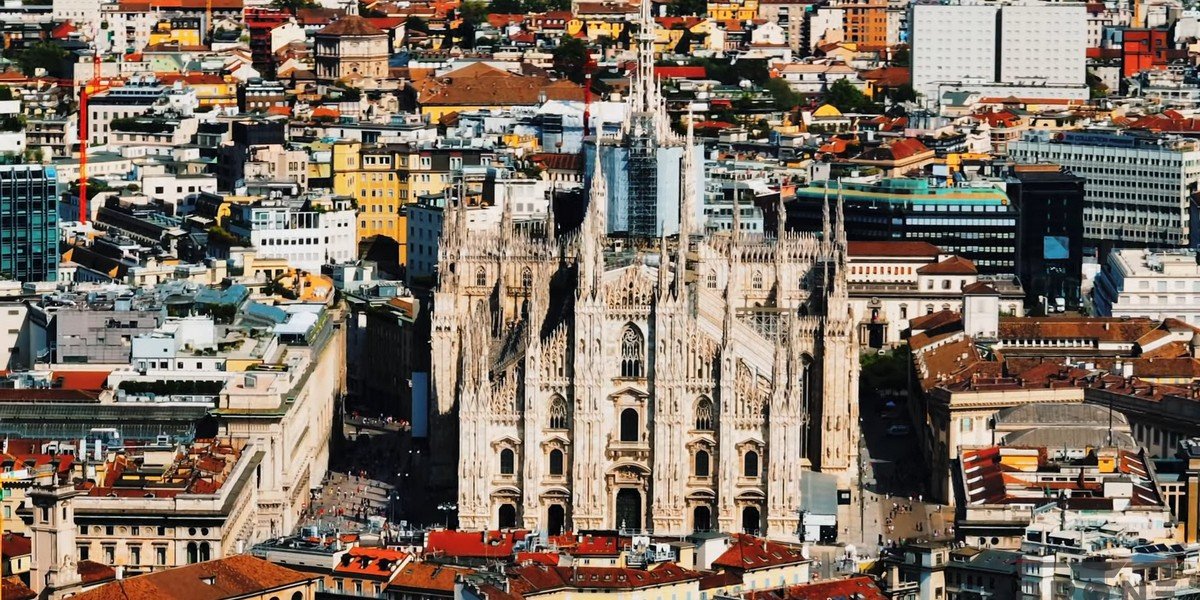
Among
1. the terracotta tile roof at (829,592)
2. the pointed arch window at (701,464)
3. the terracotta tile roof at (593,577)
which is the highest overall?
the pointed arch window at (701,464)

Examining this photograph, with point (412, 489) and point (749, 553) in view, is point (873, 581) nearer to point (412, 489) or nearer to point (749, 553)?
point (749, 553)

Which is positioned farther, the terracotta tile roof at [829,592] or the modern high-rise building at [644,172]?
the modern high-rise building at [644,172]

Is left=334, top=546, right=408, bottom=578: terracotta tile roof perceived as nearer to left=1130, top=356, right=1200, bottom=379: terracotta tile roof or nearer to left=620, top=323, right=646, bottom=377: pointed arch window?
left=620, top=323, right=646, bottom=377: pointed arch window

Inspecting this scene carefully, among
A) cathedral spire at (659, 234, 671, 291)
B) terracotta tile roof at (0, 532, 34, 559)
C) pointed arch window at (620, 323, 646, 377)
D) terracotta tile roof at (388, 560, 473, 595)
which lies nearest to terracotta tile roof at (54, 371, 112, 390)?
pointed arch window at (620, 323, 646, 377)

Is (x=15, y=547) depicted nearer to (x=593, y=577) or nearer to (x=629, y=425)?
(x=593, y=577)

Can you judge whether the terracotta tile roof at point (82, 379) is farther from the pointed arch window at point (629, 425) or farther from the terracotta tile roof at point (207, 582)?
the terracotta tile roof at point (207, 582)

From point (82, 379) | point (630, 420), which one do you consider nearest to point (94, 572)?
point (630, 420)

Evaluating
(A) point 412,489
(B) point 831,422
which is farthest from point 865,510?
(A) point 412,489

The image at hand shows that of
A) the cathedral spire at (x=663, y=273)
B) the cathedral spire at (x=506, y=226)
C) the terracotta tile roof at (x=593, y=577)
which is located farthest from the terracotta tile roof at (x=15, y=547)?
the cathedral spire at (x=506, y=226)
